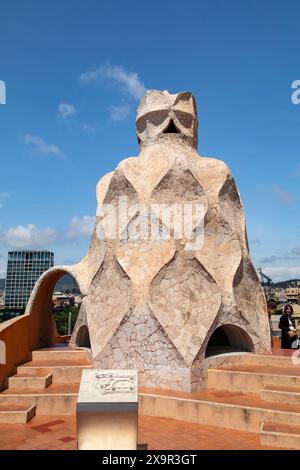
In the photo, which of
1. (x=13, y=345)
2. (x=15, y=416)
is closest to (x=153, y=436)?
(x=15, y=416)

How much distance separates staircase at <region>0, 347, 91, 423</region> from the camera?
746 centimetres

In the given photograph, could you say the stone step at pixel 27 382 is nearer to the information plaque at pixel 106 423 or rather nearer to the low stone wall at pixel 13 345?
the low stone wall at pixel 13 345

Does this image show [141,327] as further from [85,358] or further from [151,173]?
[151,173]

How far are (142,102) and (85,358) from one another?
6825mm

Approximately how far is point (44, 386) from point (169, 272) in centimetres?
340

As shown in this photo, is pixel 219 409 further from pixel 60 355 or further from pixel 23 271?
pixel 23 271

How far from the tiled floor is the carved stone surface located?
1050 millimetres

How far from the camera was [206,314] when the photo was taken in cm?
834

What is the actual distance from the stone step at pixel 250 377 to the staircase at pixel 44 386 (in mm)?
2763

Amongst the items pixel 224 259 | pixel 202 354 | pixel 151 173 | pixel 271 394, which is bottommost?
pixel 271 394

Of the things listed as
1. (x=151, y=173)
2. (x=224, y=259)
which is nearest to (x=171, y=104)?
(x=151, y=173)

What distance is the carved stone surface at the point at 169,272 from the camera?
321 inches

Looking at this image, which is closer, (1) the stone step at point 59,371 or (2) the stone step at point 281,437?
(2) the stone step at point 281,437

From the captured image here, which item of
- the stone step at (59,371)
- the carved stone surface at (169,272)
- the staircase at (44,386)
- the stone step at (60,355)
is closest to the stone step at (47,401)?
the staircase at (44,386)
